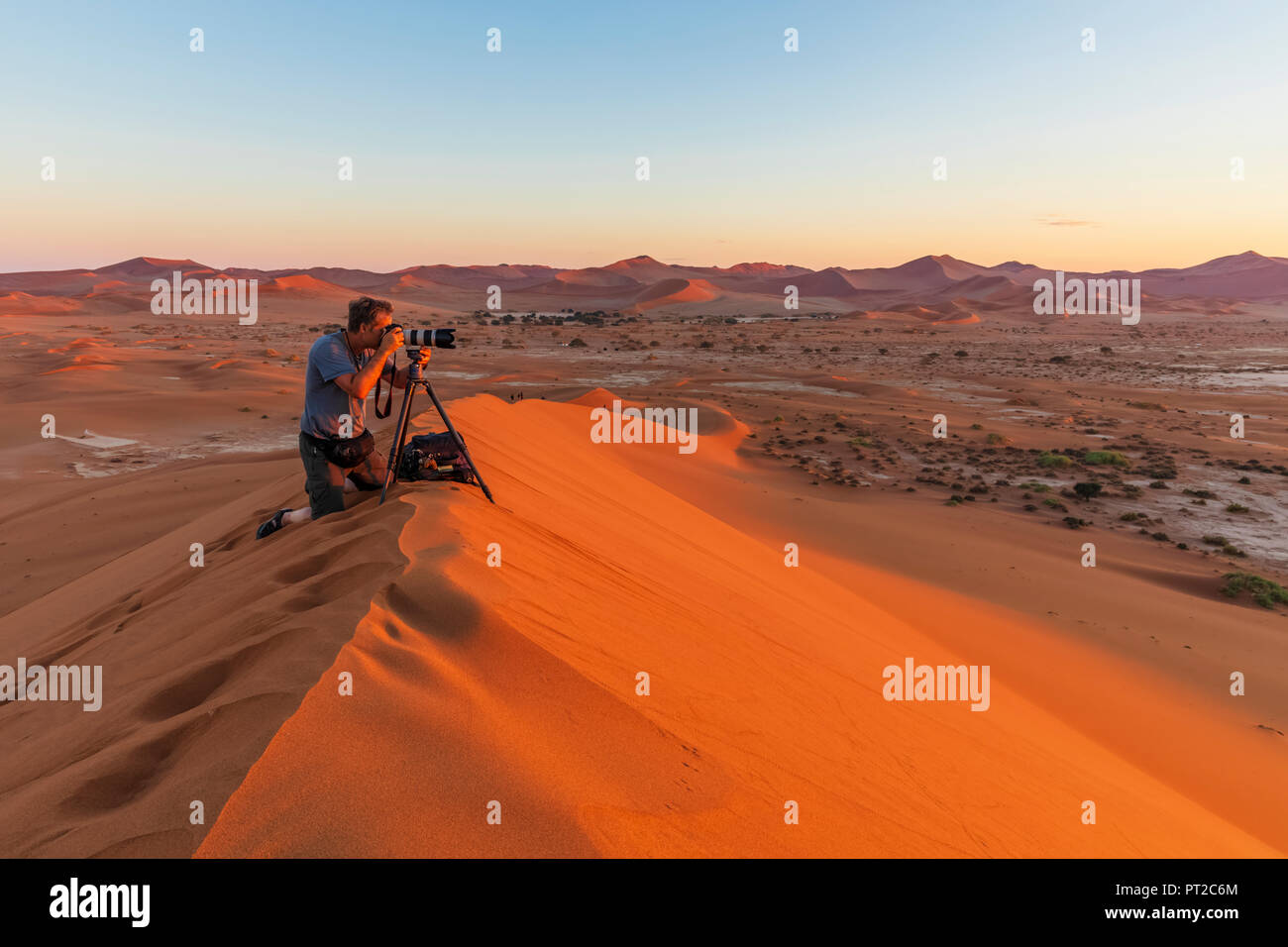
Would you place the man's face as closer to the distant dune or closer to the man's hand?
the man's hand

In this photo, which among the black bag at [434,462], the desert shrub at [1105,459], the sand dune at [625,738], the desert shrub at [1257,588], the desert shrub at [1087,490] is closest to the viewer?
the sand dune at [625,738]

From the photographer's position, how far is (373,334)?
4297mm

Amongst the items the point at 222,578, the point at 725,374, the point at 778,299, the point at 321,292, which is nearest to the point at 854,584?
the point at 222,578

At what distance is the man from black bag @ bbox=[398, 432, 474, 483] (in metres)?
0.27

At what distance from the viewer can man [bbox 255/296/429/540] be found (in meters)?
4.20

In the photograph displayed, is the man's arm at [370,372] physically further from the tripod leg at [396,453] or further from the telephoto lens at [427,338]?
the tripod leg at [396,453]

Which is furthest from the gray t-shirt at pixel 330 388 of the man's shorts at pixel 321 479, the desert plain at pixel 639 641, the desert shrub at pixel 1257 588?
the desert shrub at pixel 1257 588

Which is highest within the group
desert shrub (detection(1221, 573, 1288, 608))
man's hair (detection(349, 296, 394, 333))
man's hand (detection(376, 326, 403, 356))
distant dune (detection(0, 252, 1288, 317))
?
distant dune (detection(0, 252, 1288, 317))

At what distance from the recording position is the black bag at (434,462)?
477 cm

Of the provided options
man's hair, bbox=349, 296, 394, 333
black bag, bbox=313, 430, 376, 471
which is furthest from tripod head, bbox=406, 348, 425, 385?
black bag, bbox=313, 430, 376, 471

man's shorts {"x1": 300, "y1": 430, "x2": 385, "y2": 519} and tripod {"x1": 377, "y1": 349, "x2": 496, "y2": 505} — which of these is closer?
tripod {"x1": 377, "y1": 349, "x2": 496, "y2": 505}

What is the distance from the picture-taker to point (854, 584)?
25.1ft
